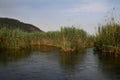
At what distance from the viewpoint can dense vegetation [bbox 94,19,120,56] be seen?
28.0 meters

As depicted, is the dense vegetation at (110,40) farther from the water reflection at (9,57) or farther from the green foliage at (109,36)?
the water reflection at (9,57)

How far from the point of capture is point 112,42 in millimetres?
28422

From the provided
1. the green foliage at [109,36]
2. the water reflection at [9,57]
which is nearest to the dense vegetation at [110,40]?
the green foliage at [109,36]

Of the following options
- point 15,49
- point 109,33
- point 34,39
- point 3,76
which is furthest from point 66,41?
point 34,39

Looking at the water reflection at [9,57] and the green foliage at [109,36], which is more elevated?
the green foliage at [109,36]

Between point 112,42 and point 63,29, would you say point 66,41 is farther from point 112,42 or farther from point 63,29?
point 112,42

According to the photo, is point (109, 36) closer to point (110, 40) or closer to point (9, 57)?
point (110, 40)

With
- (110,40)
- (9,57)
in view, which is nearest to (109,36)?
(110,40)

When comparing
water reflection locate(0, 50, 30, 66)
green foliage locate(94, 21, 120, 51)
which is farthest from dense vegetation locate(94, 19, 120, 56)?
water reflection locate(0, 50, 30, 66)

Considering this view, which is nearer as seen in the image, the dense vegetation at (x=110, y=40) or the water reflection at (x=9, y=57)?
the water reflection at (x=9, y=57)

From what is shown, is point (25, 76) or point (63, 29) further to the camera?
point (63, 29)

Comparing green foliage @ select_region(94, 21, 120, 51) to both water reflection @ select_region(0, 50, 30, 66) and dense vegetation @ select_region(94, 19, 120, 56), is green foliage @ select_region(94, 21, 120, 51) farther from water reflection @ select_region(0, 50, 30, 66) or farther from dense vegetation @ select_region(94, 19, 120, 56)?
water reflection @ select_region(0, 50, 30, 66)

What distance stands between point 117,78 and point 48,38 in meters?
35.9

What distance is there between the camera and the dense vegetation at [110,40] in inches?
1101
